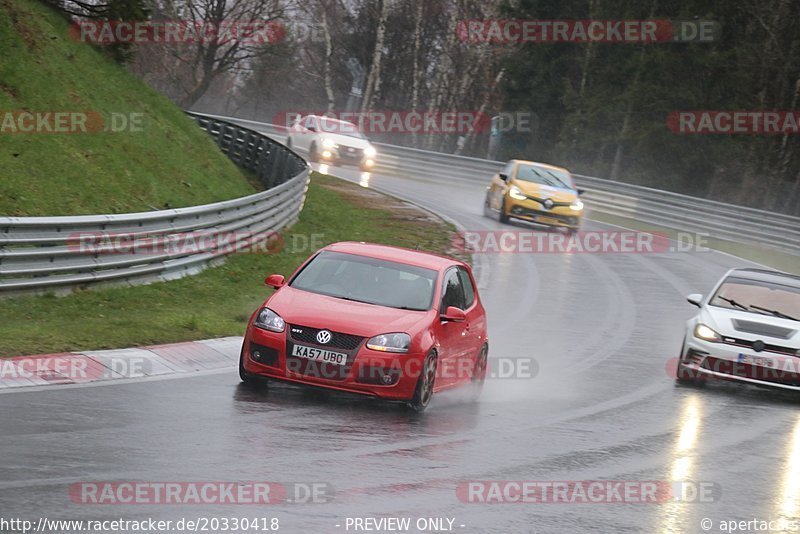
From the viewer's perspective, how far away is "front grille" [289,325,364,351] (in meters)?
10.9

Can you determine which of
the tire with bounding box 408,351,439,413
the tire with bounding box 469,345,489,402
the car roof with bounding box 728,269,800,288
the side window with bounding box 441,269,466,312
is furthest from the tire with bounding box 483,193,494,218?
the tire with bounding box 408,351,439,413

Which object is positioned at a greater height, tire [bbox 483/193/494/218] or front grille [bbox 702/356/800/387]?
front grille [bbox 702/356/800/387]

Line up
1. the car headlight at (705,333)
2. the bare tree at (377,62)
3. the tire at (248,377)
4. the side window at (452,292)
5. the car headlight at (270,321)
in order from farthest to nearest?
the bare tree at (377,62) → the car headlight at (705,333) → the side window at (452,292) → the tire at (248,377) → the car headlight at (270,321)

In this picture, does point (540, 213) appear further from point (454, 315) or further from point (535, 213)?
point (454, 315)

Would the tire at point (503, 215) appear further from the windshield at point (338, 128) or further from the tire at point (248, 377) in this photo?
the tire at point (248, 377)

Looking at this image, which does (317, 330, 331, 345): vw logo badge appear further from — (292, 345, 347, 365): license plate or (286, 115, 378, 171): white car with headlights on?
(286, 115, 378, 171): white car with headlights on

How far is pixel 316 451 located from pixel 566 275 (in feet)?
59.3

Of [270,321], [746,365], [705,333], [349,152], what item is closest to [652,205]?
[349,152]

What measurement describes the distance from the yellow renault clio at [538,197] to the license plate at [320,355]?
21664 millimetres

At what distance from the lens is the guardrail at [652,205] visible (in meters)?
36.3

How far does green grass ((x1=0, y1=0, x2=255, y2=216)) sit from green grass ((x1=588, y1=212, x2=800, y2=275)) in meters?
14.6

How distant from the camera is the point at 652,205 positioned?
3972 centimetres

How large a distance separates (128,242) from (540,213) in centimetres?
1693

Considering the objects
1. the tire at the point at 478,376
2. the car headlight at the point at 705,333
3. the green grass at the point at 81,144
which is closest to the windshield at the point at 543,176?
the green grass at the point at 81,144
